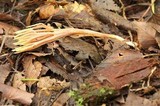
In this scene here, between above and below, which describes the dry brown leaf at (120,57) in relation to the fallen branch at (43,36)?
below

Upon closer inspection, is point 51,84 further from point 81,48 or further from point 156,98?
point 156,98

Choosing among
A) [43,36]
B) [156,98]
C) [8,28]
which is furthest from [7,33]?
[156,98]

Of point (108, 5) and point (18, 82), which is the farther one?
point (108, 5)

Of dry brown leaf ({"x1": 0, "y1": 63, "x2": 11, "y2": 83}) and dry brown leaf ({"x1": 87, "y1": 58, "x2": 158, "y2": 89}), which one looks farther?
dry brown leaf ({"x1": 0, "y1": 63, "x2": 11, "y2": 83})

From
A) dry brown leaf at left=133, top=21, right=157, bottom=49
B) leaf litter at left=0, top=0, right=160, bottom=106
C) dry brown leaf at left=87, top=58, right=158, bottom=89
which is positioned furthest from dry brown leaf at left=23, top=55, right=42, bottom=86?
dry brown leaf at left=133, top=21, right=157, bottom=49

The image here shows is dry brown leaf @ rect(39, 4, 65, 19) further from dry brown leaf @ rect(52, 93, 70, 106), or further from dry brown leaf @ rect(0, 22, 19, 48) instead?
dry brown leaf @ rect(52, 93, 70, 106)

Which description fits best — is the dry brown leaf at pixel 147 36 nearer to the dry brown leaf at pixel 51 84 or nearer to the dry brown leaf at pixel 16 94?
the dry brown leaf at pixel 51 84

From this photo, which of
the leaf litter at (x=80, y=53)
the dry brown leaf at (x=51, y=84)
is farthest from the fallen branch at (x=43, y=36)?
the dry brown leaf at (x=51, y=84)
